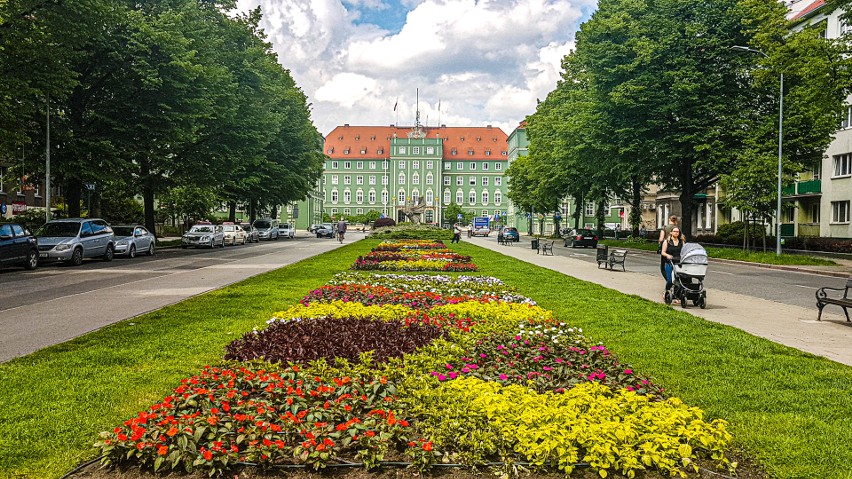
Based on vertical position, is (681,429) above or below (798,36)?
below

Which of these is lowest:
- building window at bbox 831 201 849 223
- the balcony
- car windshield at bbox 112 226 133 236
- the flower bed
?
the flower bed

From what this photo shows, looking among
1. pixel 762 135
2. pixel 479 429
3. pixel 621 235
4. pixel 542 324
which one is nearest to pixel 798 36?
pixel 762 135

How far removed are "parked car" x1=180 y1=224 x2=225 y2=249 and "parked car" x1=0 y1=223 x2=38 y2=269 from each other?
1692cm

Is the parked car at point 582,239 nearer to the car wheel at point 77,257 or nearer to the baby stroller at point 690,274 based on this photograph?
the car wheel at point 77,257

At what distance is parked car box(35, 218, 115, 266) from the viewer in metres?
24.3

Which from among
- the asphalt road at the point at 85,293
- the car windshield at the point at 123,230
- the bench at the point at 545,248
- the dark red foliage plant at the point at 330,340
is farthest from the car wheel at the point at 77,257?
the bench at the point at 545,248

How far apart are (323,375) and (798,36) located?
2899cm

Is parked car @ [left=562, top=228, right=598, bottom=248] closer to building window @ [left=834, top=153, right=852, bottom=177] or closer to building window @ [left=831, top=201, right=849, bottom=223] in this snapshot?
building window @ [left=831, top=201, right=849, bottom=223]

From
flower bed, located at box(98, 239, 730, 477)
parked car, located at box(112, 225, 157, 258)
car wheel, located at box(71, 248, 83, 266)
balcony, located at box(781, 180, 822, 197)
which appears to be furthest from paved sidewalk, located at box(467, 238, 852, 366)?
balcony, located at box(781, 180, 822, 197)

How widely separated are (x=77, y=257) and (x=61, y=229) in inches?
68.5

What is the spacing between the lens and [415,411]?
5469 millimetres

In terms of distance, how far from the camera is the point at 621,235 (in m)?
70.4

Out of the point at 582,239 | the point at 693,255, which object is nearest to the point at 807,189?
the point at 582,239

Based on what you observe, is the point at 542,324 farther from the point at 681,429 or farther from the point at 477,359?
the point at 681,429
